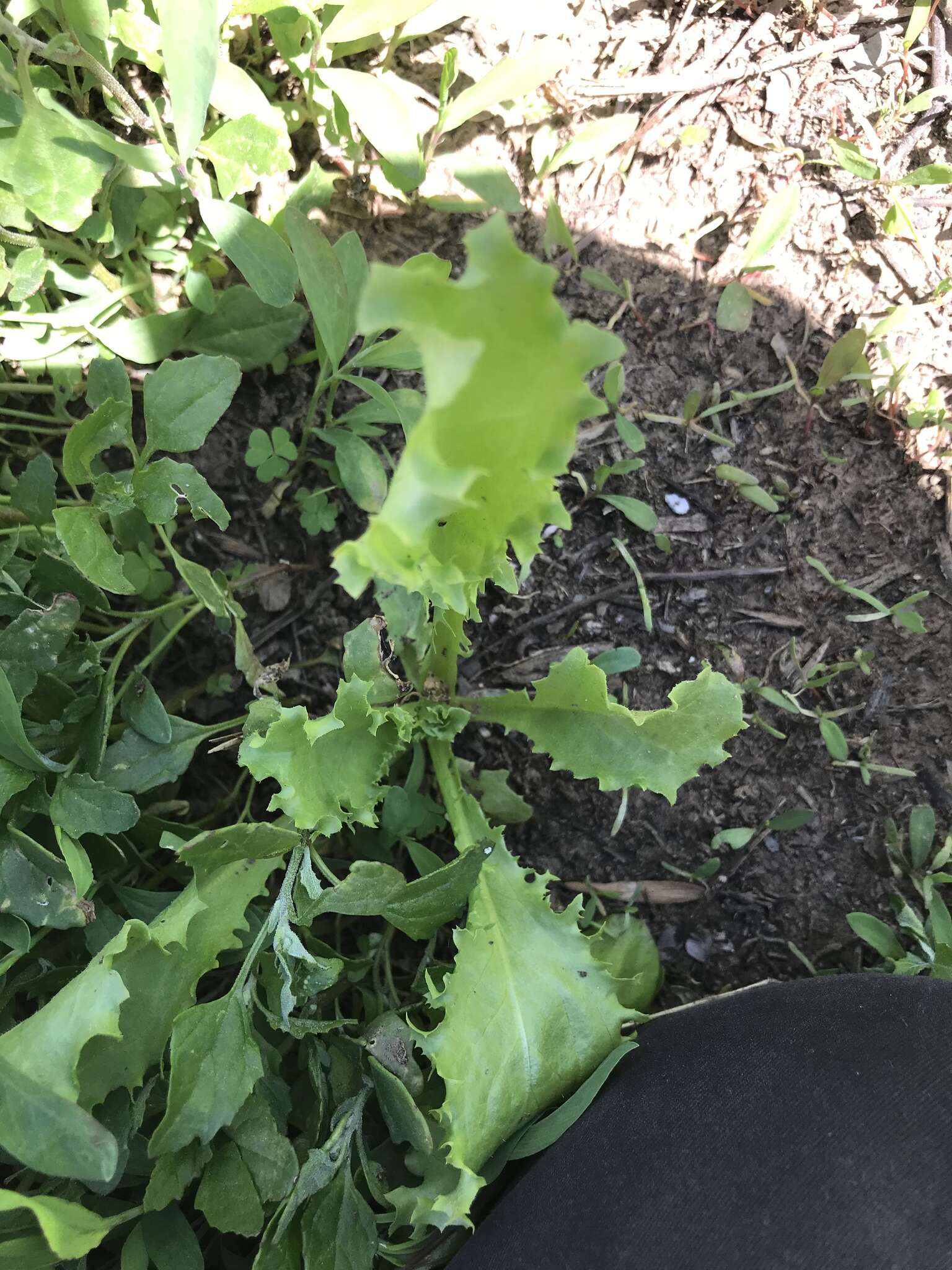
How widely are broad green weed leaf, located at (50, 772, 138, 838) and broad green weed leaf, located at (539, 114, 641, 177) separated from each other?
1090 millimetres

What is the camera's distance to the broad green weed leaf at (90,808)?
955 mm

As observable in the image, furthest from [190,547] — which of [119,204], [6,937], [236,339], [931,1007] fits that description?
[931,1007]

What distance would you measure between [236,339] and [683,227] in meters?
0.72

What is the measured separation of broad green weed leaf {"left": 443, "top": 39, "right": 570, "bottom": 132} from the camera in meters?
1.18

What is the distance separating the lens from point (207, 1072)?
959 millimetres

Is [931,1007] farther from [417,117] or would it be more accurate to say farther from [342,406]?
[417,117]

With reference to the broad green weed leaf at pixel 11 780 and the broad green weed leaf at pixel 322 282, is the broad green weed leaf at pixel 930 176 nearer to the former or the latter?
the broad green weed leaf at pixel 322 282

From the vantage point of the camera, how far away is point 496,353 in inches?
A: 23.7

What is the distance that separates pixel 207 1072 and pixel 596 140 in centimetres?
136

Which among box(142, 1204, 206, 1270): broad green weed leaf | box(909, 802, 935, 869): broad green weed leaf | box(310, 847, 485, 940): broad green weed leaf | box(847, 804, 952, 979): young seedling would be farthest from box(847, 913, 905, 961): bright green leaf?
box(142, 1204, 206, 1270): broad green weed leaf

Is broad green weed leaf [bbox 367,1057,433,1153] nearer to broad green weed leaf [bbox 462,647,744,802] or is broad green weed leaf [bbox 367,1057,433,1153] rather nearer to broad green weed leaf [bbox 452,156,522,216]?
broad green weed leaf [bbox 462,647,744,802]

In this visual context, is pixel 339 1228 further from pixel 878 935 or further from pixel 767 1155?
pixel 878 935

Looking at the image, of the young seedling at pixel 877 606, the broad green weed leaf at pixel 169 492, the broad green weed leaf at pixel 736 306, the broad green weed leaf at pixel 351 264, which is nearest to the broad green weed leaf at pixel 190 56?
the broad green weed leaf at pixel 351 264

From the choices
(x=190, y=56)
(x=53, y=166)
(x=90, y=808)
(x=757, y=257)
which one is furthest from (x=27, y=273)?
(x=757, y=257)
